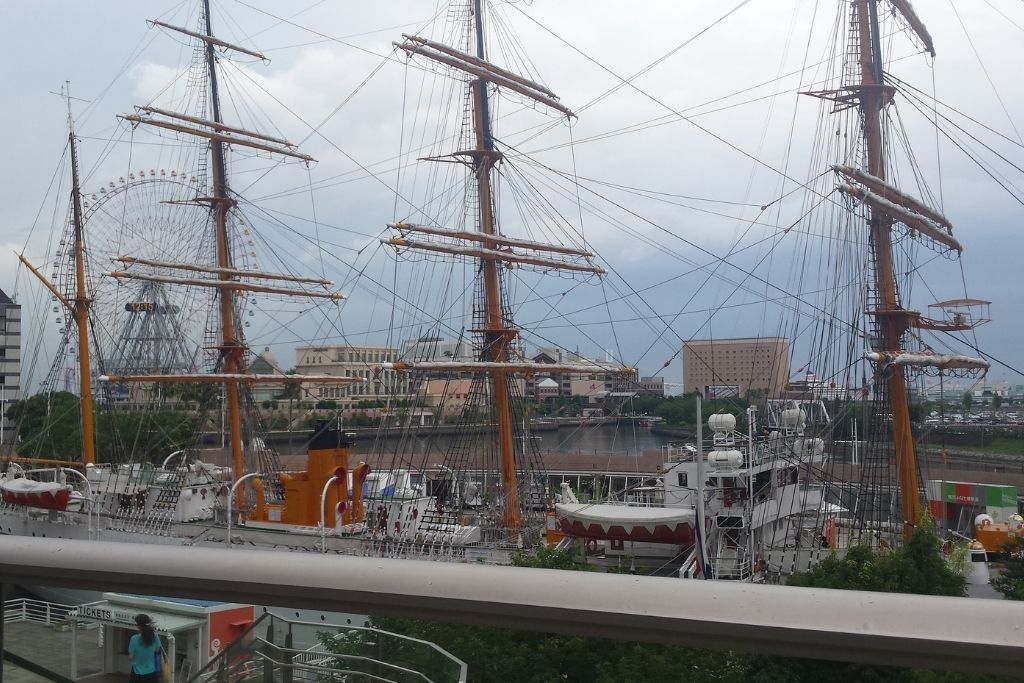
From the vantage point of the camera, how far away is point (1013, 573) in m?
13.6

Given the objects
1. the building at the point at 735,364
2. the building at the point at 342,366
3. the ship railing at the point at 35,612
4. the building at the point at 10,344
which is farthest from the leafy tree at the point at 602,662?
the building at the point at 10,344

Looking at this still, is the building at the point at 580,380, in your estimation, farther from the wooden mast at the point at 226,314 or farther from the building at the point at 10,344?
the building at the point at 10,344

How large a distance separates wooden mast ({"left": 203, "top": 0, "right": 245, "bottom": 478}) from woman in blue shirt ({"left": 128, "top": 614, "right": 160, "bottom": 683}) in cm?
2487

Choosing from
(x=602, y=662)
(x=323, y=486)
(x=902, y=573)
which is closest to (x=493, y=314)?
(x=323, y=486)

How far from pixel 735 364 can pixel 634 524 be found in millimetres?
9284

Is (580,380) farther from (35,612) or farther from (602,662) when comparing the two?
(35,612)

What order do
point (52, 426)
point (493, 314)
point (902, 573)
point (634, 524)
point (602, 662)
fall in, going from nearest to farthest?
point (602, 662), point (902, 573), point (634, 524), point (493, 314), point (52, 426)

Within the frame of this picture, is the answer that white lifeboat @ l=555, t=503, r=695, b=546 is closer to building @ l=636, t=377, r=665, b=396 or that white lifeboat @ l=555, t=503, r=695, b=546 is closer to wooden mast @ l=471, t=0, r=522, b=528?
wooden mast @ l=471, t=0, r=522, b=528

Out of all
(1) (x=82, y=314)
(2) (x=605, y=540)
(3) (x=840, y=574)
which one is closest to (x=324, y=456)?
(2) (x=605, y=540)

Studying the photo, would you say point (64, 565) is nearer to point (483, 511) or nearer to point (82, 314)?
point (483, 511)

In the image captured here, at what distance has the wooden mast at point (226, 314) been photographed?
27.1 meters

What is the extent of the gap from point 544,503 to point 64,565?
22.4 m

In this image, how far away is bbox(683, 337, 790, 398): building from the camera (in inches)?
882

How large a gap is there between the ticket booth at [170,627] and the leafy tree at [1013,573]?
35.4 ft
